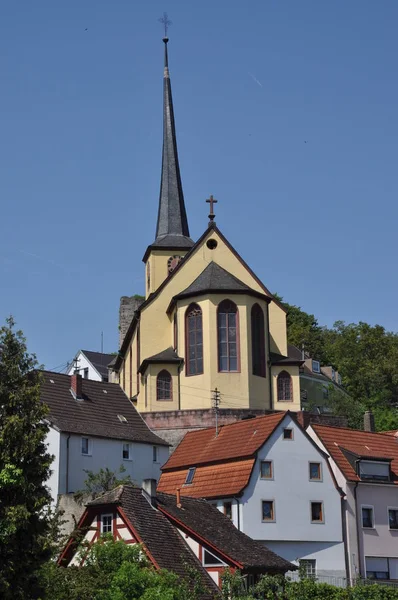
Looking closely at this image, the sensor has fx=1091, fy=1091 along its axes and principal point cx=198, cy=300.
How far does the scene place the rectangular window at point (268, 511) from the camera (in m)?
42.7

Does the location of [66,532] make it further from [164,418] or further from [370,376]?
[370,376]

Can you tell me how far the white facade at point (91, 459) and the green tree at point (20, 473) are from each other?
16.1m

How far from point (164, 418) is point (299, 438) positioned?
13.1 m

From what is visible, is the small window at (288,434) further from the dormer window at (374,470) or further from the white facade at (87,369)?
the white facade at (87,369)

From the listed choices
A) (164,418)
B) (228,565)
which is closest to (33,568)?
(228,565)

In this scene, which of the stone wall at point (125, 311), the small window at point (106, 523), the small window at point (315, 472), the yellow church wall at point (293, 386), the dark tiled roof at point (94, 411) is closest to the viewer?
A: the small window at point (106, 523)

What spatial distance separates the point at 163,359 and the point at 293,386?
7.57m

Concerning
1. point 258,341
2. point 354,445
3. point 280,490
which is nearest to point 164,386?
point 258,341

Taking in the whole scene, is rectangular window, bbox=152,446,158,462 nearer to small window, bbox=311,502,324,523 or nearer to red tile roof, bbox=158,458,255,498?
red tile roof, bbox=158,458,255,498

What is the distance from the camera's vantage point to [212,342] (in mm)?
59844

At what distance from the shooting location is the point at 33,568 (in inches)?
1027

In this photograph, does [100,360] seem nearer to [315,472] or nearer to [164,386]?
[164,386]

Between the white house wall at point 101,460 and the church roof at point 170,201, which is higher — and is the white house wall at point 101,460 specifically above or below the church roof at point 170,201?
below

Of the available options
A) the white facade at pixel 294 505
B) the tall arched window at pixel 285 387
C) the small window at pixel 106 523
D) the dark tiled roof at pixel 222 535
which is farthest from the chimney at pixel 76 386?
the small window at pixel 106 523
